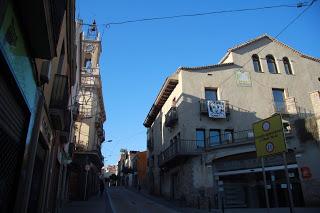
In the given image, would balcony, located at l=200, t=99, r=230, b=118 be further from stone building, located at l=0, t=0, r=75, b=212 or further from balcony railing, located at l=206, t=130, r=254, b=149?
stone building, located at l=0, t=0, r=75, b=212

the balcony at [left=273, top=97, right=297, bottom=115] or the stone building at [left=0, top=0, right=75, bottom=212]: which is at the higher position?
the balcony at [left=273, top=97, right=297, bottom=115]

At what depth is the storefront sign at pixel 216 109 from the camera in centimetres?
2506

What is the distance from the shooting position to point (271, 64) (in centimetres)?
2975

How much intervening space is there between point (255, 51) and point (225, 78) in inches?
183

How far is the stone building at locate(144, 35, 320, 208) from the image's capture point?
61.1 ft

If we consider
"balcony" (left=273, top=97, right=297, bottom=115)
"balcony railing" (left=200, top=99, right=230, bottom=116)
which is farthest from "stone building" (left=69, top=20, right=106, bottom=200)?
"balcony" (left=273, top=97, right=297, bottom=115)

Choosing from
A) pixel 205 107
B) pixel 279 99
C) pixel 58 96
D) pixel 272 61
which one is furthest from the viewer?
pixel 272 61

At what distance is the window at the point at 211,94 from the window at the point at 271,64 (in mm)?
Answer: 6413

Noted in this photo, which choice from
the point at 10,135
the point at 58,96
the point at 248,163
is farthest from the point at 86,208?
the point at 10,135

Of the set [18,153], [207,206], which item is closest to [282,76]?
[207,206]

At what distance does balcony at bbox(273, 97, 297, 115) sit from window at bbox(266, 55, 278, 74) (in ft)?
10.6

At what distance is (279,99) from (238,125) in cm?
555

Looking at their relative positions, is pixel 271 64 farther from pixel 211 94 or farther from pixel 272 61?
pixel 211 94

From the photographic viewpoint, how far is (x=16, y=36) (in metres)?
5.10
